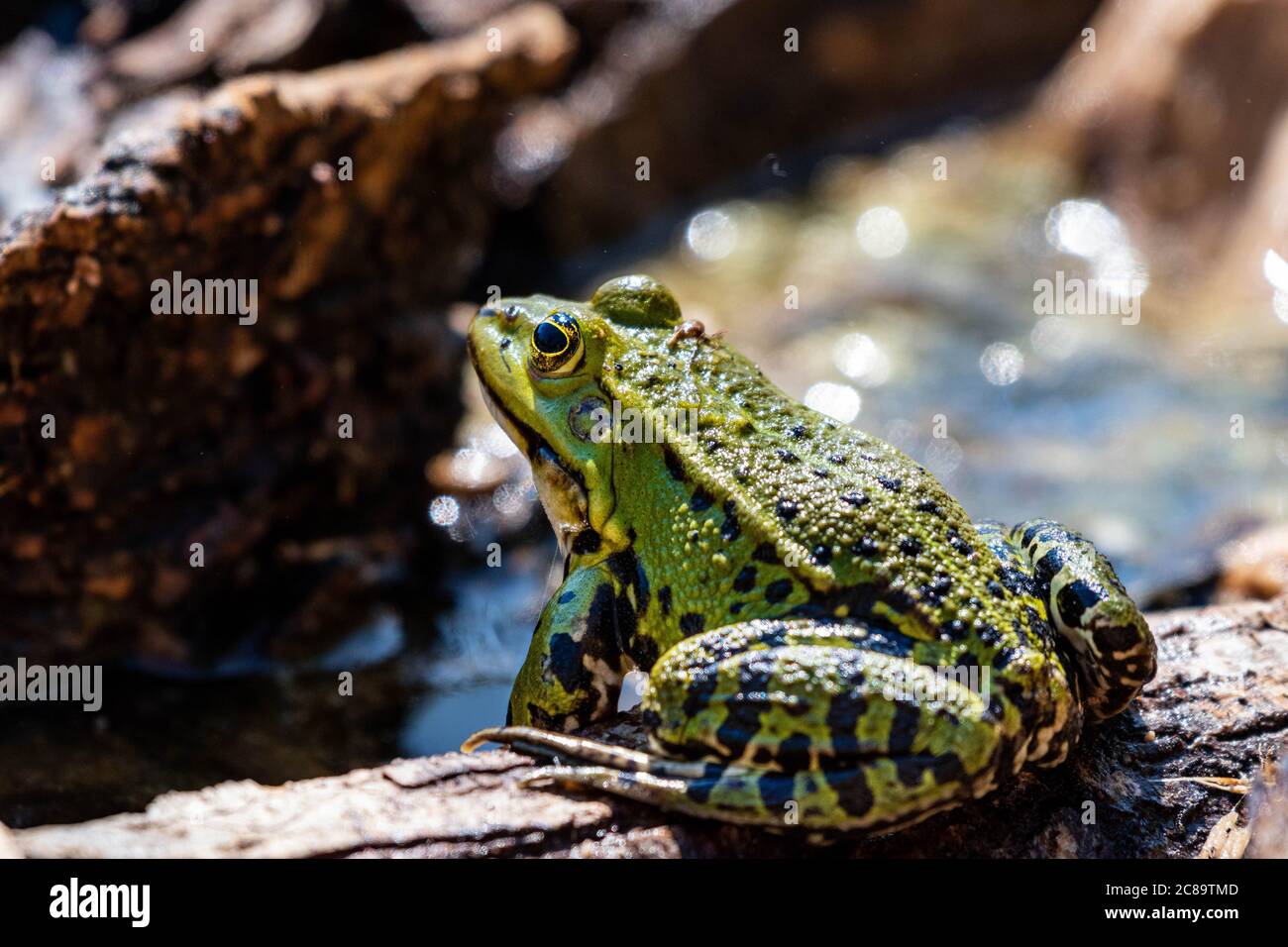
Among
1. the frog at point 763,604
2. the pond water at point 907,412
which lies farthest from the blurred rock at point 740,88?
the frog at point 763,604

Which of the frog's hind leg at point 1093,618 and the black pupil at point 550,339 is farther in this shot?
the black pupil at point 550,339

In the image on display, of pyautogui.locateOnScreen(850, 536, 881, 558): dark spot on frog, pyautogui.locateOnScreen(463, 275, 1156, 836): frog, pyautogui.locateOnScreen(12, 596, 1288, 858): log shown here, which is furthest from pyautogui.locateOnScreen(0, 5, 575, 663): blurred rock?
pyautogui.locateOnScreen(850, 536, 881, 558): dark spot on frog

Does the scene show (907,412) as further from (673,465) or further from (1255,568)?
(673,465)

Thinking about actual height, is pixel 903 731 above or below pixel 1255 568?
below

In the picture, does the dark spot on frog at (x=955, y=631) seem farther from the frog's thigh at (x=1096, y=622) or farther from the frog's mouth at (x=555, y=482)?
the frog's mouth at (x=555, y=482)

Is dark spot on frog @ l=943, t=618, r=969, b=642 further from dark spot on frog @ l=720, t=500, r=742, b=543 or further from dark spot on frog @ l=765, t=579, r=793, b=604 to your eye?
dark spot on frog @ l=720, t=500, r=742, b=543

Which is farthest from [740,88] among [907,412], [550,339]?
[550,339]

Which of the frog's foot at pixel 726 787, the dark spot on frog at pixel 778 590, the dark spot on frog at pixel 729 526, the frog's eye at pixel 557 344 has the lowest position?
the frog's foot at pixel 726 787
